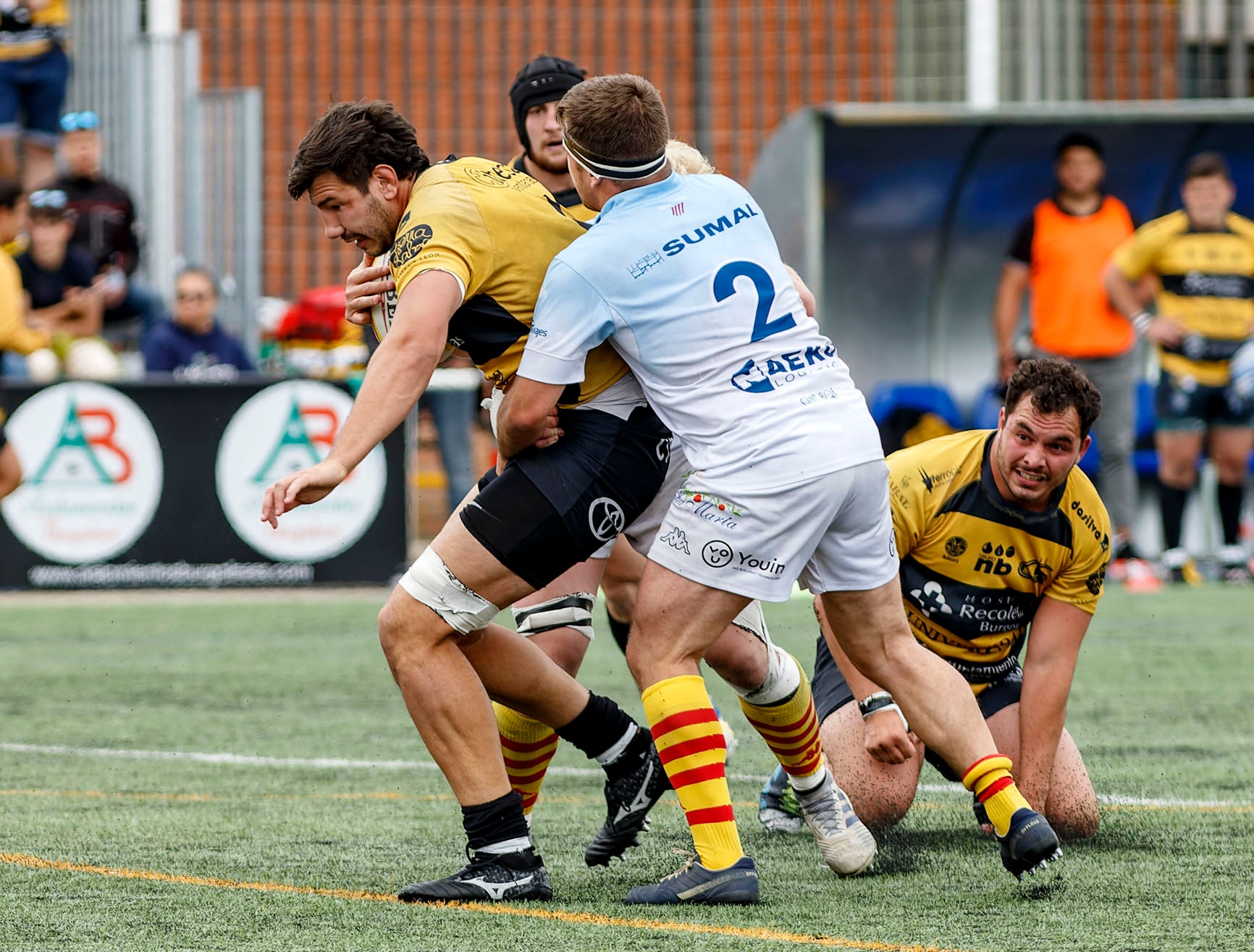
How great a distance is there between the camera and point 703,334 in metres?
3.86

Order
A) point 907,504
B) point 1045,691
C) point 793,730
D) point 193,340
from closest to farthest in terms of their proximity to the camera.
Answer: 1. point 793,730
2. point 1045,691
3. point 907,504
4. point 193,340

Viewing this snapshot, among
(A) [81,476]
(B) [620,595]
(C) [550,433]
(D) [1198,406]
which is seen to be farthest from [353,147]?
(D) [1198,406]

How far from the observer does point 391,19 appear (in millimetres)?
17000

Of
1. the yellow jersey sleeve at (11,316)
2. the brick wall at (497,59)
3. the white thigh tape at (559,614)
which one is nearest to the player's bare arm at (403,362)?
the white thigh tape at (559,614)

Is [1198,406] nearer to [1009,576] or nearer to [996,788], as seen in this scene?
[1009,576]

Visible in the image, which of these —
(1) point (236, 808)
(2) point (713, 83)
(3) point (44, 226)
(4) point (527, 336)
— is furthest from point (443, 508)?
(4) point (527, 336)

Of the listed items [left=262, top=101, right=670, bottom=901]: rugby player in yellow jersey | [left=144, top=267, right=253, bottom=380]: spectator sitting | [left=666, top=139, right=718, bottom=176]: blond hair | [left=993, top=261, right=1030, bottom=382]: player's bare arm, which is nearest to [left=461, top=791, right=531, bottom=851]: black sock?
[left=262, top=101, right=670, bottom=901]: rugby player in yellow jersey

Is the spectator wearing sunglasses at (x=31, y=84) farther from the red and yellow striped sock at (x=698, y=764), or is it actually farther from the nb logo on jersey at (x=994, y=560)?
the red and yellow striped sock at (x=698, y=764)

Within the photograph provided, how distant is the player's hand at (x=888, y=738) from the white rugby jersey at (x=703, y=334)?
0.78 meters

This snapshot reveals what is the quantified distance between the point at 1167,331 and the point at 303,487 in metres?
8.21

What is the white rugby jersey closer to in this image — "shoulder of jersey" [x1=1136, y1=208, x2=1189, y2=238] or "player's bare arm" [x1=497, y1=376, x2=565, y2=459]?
"player's bare arm" [x1=497, y1=376, x2=565, y2=459]

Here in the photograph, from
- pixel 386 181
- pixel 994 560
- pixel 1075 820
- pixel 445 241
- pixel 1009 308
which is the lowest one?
pixel 1075 820

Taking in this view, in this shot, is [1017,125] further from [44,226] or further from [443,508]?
[44,226]

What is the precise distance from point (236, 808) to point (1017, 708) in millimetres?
2004
